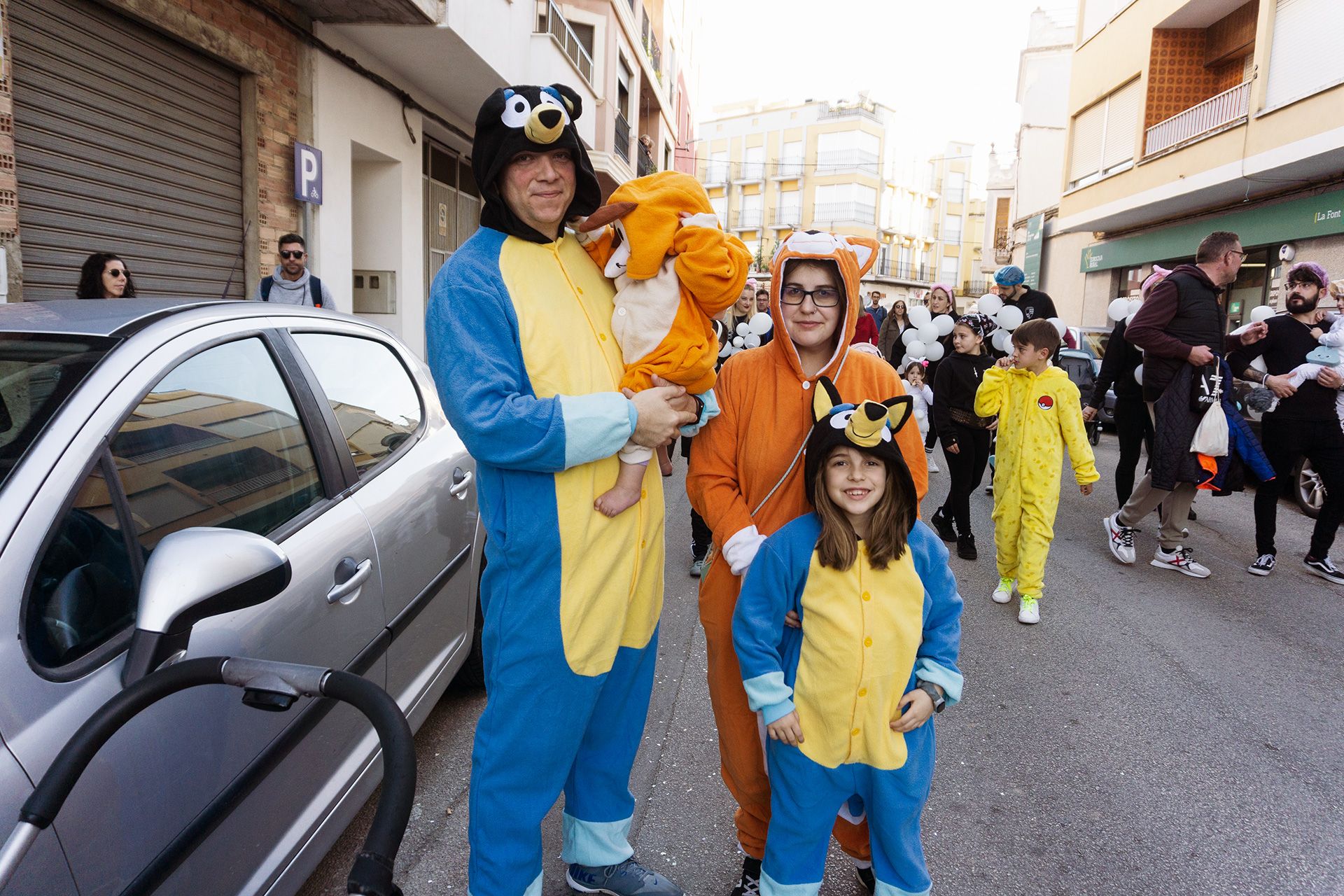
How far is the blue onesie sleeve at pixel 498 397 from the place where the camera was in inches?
68.6

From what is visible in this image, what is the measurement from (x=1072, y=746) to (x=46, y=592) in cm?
342

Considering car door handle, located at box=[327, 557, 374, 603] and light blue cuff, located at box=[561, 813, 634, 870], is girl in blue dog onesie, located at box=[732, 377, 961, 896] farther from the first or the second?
car door handle, located at box=[327, 557, 374, 603]


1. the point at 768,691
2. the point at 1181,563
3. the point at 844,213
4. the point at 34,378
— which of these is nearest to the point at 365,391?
the point at 34,378

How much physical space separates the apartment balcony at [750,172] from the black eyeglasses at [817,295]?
5562 centimetres

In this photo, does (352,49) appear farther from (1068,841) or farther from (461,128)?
(1068,841)

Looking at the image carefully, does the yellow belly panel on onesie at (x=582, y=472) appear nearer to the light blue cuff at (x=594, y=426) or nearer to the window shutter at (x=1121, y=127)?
the light blue cuff at (x=594, y=426)

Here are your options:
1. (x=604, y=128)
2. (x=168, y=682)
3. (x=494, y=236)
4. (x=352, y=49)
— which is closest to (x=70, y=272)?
(x=352, y=49)

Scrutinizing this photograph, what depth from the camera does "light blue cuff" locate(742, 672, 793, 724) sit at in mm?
1973

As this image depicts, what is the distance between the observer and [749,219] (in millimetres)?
55906

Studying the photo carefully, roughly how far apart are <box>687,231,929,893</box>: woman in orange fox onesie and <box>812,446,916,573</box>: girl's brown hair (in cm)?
14

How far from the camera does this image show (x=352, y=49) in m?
9.11

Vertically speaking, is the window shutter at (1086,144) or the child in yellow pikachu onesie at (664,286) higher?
the window shutter at (1086,144)

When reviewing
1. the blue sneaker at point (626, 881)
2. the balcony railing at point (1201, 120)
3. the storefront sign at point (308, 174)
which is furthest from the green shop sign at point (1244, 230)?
the blue sneaker at point (626, 881)

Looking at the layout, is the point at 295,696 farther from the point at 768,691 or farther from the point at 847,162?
the point at 847,162
